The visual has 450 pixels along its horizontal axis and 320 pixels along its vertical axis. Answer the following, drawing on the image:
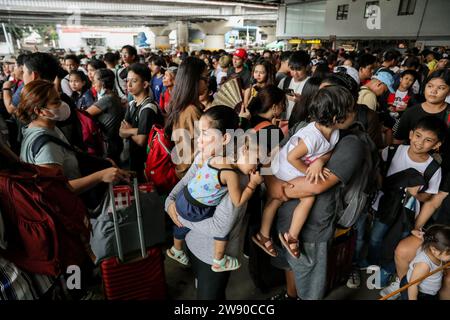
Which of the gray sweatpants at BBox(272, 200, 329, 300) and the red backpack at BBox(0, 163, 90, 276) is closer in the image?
the red backpack at BBox(0, 163, 90, 276)

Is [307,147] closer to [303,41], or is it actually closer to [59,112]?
[59,112]

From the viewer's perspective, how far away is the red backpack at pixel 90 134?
2.53 metres

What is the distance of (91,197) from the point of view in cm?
191

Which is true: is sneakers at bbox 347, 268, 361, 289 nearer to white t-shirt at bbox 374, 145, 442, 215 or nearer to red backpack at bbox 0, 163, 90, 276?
white t-shirt at bbox 374, 145, 442, 215

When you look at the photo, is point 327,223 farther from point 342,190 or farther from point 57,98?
point 57,98

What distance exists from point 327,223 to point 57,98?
1797 millimetres

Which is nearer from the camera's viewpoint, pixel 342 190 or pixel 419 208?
pixel 342 190

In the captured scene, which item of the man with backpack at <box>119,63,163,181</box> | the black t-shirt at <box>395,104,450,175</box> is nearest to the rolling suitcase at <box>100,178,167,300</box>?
the man with backpack at <box>119,63,163,181</box>

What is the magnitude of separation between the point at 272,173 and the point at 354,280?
1357 mm

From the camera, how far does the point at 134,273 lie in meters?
1.85

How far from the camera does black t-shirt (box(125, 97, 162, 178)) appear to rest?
2.59 meters

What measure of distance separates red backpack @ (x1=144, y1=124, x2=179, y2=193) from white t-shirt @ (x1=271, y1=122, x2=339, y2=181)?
0.98m

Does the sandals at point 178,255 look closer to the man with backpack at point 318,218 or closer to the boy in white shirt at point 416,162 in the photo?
the man with backpack at point 318,218

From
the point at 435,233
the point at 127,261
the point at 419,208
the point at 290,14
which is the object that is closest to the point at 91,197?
the point at 127,261
